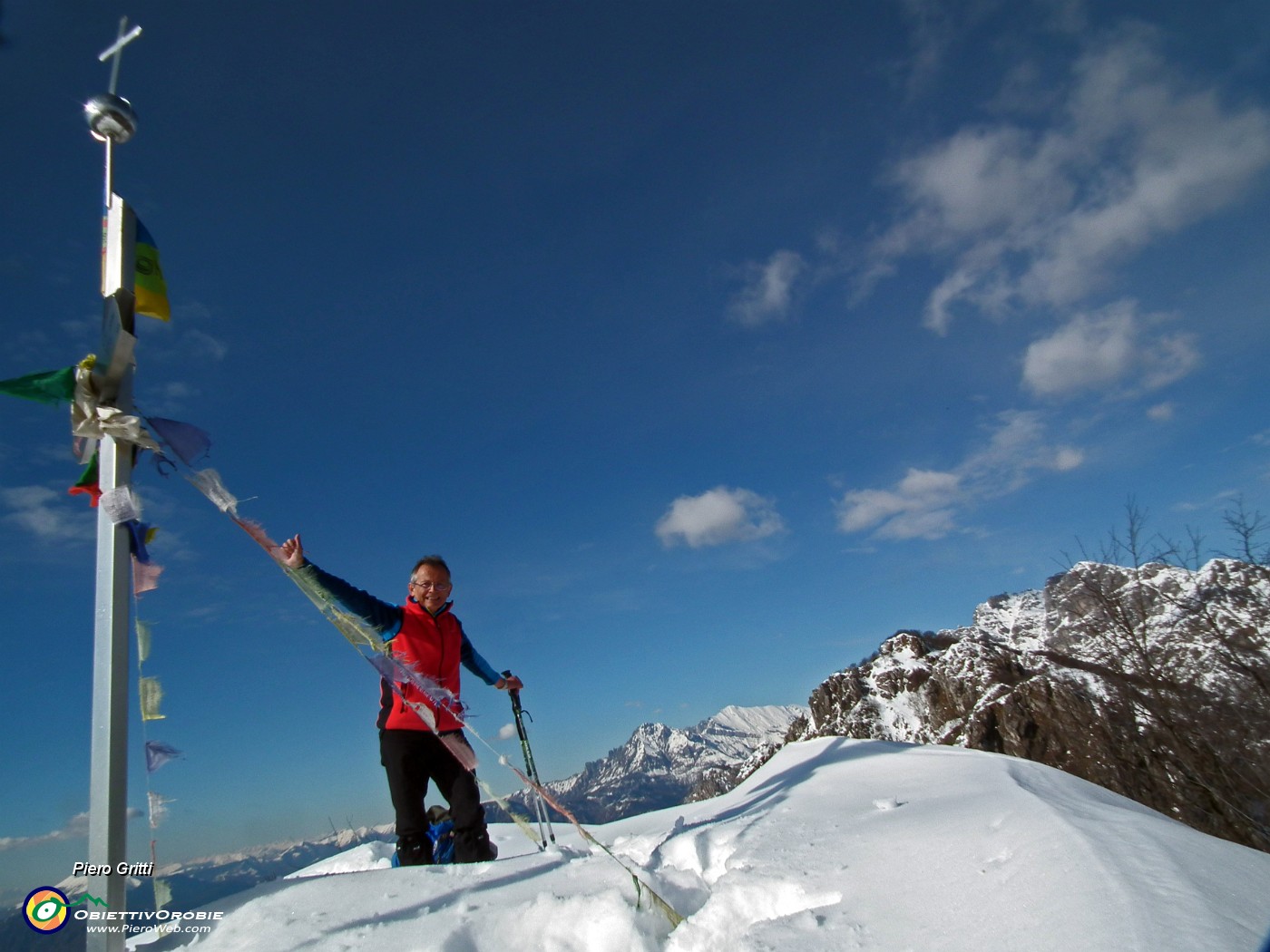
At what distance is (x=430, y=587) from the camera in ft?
18.3

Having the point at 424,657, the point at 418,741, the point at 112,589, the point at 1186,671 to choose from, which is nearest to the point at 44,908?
the point at 112,589

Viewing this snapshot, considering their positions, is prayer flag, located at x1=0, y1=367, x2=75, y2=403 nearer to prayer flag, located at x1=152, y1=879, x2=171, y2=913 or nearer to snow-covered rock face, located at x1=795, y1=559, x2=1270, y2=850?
prayer flag, located at x1=152, y1=879, x2=171, y2=913

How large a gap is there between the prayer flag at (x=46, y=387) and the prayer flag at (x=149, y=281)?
25.3 inches

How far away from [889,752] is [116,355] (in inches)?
→ 277

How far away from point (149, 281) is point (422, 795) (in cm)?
403

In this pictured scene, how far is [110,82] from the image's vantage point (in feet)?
12.4

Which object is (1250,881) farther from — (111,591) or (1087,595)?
(1087,595)

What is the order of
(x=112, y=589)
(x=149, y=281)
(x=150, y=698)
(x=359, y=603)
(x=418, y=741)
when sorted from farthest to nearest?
(x=418, y=741)
(x=359, y=603)
(x=149, y=281)
(x=150, y=698)
(x=112, y=589)

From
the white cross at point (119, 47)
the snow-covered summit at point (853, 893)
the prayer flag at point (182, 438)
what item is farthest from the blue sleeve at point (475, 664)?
the white cross at point (119, 47)

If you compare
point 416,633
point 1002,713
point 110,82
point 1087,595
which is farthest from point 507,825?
point 1002,713

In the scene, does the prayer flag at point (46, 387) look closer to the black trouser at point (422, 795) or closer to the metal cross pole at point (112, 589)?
the metal cross pole at point (112, 589)

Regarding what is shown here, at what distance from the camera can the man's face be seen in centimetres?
557

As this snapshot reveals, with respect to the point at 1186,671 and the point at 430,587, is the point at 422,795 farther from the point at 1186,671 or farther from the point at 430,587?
the point at 1186,671

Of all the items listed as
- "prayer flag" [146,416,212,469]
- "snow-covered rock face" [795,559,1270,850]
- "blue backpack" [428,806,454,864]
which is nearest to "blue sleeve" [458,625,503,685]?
"blue backpack" [428,806,454,864]
